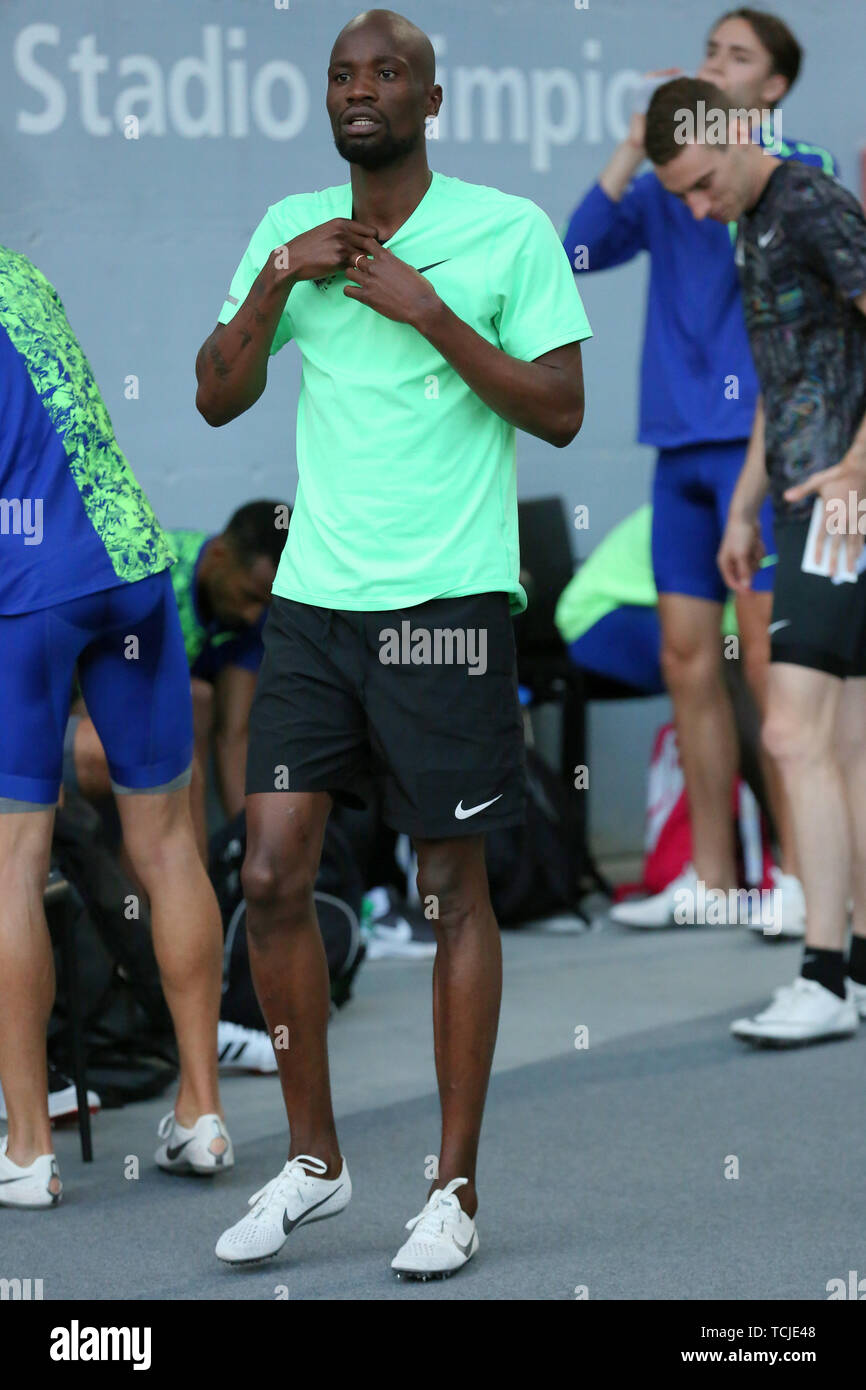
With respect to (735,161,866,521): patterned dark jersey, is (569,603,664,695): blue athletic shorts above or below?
below

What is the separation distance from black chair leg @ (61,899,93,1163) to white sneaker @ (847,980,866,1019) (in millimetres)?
1653

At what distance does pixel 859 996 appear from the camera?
4199 millimetres

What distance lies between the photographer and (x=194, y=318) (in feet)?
18.6

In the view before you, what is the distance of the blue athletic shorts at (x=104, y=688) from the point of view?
305 centimetres

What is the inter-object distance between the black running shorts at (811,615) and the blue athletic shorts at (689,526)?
3.84 ft

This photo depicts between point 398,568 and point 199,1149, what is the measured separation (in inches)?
43.5

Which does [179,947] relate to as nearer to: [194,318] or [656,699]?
[194,318]

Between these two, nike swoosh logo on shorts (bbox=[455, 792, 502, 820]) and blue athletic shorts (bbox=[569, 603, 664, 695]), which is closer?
nike swoosh logo on shorts (bbox=[455, 792, 502, 820])

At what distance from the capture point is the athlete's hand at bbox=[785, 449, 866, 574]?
3863 mm

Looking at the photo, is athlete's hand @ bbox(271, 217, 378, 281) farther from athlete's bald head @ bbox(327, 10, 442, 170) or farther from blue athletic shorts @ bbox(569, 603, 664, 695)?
blue athletic shorts @ bbox(569, 603, 664, 695)

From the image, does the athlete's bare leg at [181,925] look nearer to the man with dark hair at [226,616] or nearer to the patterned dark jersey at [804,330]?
the man with dark hair at [226,616]

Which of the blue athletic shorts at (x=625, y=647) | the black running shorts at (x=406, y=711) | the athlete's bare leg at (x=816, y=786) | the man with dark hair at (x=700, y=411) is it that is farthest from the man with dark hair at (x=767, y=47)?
the black running shorts at (x=406, y=711)

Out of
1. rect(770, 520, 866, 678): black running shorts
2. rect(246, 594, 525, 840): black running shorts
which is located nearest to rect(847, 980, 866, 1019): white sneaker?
rect(770, 520, 866, 678): black running shorts
